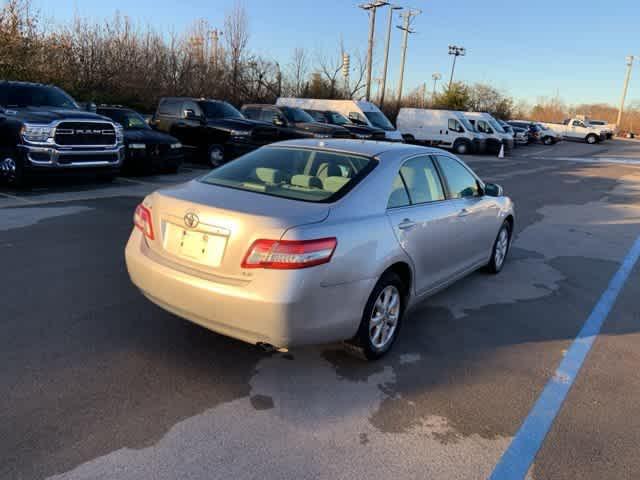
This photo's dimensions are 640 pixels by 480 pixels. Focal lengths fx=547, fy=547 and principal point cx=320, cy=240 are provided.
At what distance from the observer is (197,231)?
3.49 m

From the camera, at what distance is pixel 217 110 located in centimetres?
1555

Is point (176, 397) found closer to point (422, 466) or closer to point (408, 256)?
point (422, 466)

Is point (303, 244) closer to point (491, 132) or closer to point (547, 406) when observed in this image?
point (547, 406)

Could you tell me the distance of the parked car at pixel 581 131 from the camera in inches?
1921

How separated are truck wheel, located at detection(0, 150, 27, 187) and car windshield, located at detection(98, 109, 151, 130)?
141 inches

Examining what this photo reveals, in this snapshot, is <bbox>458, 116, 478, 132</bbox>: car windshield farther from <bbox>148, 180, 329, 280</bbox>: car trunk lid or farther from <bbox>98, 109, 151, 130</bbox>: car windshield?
<bbox>148, 180, 329, 280</bbox>: car trunk lid

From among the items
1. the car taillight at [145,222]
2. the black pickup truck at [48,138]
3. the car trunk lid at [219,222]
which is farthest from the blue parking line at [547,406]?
the black pickup truck at [48,138]

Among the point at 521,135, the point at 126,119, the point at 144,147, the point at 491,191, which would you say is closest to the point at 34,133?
the point at 144,147

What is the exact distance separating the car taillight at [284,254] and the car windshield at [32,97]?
9.28m

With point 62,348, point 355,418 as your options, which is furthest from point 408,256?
point 62,348

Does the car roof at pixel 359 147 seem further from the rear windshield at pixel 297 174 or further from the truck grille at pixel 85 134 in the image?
the truck grille at pixel 85 134

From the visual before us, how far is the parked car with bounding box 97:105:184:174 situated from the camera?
1221 cm

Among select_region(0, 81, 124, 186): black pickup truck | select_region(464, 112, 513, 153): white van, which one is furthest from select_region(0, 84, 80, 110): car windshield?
select_region(464, 112, 513, 153): white van

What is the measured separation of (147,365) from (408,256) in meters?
1.99
